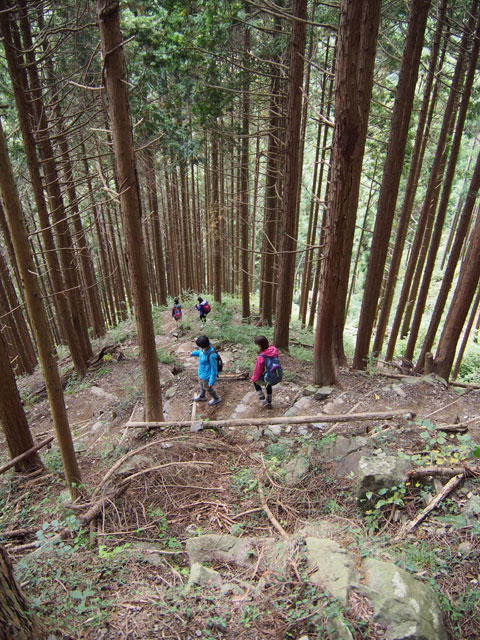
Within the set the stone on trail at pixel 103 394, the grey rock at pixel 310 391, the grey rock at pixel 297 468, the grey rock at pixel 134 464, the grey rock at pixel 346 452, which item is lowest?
the stone on trail at pixel 103 394

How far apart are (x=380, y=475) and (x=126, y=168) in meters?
5.36

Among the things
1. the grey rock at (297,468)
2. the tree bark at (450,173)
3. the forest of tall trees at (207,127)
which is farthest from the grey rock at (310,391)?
the tree bark at (450,173)

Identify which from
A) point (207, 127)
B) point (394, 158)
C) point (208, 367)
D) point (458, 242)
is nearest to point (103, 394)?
point (208, 367)

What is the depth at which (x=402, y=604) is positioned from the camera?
2479mm

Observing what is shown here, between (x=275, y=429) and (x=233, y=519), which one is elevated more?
(x=233, y=519)

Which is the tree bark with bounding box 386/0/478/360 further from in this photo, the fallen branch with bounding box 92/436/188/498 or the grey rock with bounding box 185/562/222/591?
the grey rock with bounding box 185/562/222/591

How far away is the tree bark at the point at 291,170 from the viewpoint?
7559mm

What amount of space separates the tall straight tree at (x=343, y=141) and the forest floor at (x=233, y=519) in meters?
1.48

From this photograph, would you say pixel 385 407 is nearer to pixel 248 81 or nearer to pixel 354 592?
pixel 354 592

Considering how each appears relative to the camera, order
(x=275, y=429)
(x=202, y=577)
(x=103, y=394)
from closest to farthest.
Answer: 1. (x=202, y=577)
2. (x=275, y=429)
3. (x=103, y=394)

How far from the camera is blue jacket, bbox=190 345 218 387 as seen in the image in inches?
290

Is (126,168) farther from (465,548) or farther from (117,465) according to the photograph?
(465,548)

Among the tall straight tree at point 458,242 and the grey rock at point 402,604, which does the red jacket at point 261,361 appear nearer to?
the grey rock at point 402,604

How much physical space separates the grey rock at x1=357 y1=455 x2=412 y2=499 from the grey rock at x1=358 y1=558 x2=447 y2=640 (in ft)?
3.49
